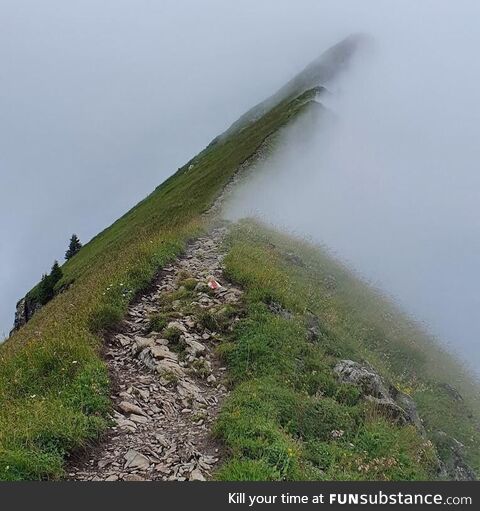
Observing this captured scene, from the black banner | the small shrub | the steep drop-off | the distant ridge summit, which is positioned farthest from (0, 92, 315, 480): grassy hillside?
the distant ridge summit

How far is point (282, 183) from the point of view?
44469mm

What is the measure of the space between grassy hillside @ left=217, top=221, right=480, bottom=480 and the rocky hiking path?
51cm

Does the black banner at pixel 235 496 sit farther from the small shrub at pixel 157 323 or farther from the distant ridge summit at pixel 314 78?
the distant ridge summit at pixel 314 78

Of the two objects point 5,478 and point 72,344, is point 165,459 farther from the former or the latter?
point 72,344

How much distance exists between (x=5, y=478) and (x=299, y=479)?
411 centimetres

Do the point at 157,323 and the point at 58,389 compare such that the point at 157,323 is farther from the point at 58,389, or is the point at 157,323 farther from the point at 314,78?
the point at 314,78

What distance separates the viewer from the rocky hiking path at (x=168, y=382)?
8109 mm

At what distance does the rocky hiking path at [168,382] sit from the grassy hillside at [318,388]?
508mm

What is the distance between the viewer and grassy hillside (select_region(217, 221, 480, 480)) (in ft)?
28.6

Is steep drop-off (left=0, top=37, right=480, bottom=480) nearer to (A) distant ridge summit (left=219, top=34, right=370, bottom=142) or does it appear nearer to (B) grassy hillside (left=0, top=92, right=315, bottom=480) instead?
(B) grassy hillside (left=0, top=92, right=315, bottom=480)

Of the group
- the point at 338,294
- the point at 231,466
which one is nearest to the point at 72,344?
the point at 231,466

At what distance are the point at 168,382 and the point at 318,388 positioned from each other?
3.21 metres

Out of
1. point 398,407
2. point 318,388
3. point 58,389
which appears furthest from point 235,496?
point 398,407

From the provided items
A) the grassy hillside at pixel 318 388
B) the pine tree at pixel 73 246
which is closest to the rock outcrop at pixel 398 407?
the grassy hillside at pixel 318 388
